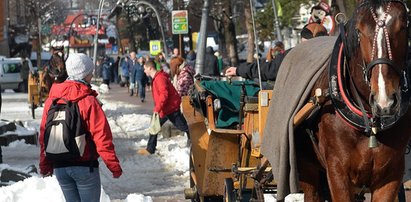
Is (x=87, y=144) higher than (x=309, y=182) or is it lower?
higher

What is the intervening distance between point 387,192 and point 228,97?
3.45m

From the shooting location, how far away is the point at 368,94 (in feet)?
20.8

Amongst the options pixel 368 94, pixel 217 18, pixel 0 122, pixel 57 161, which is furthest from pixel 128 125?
pixel 217 18

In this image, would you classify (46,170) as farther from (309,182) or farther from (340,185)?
(340,185)

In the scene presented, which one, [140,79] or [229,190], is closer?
[229,190]

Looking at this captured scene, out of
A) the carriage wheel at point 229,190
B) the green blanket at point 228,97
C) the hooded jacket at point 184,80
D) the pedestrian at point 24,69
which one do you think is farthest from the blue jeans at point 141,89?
the carriage wheel at point 229,190

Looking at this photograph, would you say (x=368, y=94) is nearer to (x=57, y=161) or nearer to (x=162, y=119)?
(x=57, y=161)

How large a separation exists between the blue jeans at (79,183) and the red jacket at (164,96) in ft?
28.3

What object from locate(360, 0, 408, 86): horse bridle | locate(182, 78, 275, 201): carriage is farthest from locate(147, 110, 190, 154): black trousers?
locate(360, 0, 408, 86): horse bridle

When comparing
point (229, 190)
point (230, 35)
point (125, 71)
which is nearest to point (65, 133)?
point (229, 190)

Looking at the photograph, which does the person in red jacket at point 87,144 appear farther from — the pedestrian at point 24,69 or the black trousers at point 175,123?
the pedestrian at point 24,69

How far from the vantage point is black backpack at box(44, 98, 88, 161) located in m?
7.51

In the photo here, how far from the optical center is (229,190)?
8.92 metres

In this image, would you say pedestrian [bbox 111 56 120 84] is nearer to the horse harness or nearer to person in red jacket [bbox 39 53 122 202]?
person in red jacket [bbox 39 53 122 202]
